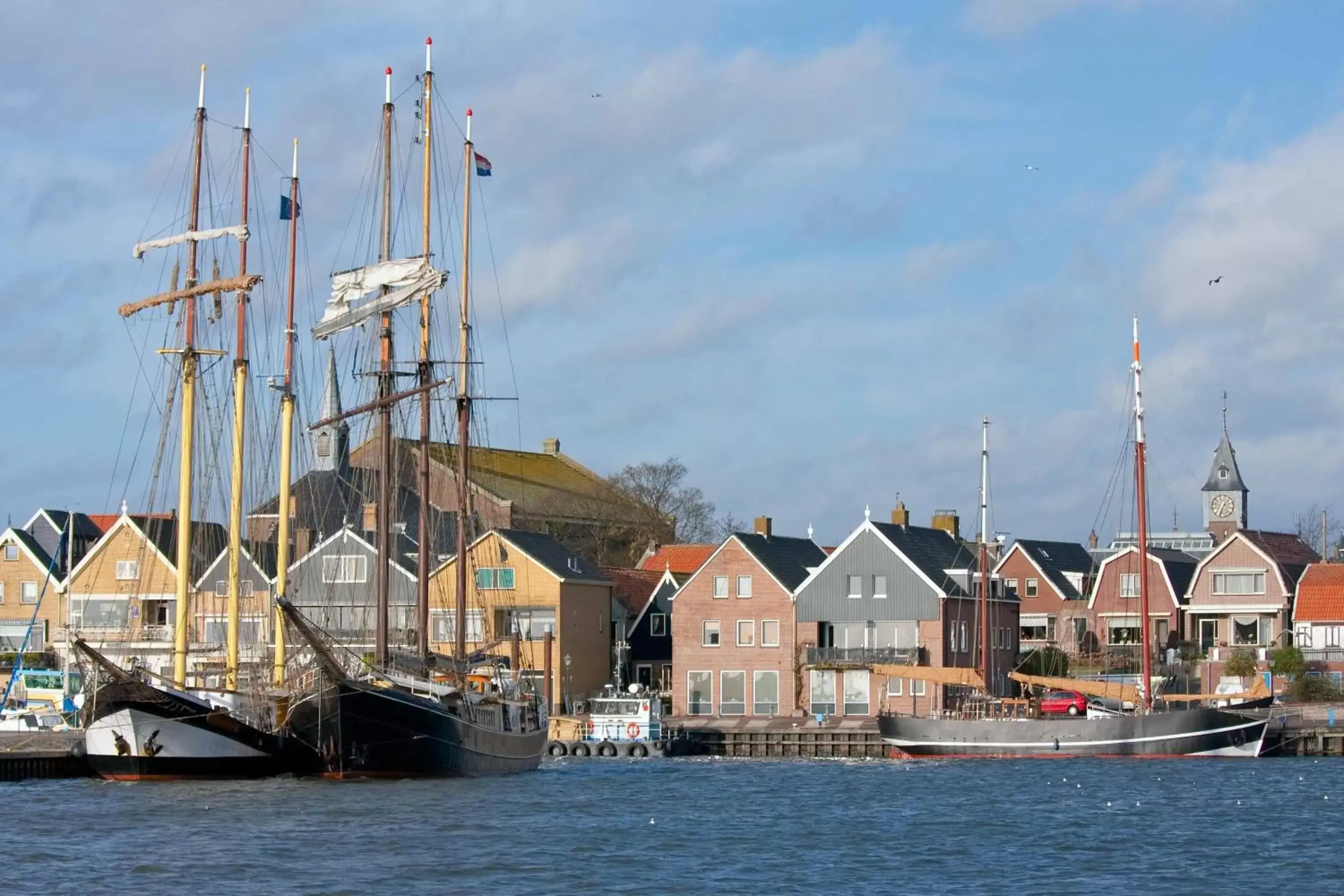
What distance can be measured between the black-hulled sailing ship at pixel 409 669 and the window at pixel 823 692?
2083 cm

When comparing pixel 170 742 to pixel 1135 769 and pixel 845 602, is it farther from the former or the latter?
pixel 845 602

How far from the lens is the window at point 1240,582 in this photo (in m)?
108

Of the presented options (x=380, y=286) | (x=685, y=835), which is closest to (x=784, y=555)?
(x=380, y=286)

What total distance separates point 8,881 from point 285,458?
107ft

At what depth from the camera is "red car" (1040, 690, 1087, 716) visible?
87438mm

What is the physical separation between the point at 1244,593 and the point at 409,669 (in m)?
59.1

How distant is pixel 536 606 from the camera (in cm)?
9819

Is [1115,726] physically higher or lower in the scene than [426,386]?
lower

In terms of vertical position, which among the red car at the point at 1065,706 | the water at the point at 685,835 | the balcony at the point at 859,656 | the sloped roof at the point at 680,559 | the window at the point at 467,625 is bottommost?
the water at the point at 685,835

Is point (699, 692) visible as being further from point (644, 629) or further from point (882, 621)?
point (882, 621)

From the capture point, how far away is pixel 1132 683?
91.5 meters

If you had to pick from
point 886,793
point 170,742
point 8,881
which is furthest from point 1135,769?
point 8,881

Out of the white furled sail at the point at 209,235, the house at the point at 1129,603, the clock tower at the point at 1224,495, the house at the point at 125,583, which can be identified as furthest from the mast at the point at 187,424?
the clock tower at the point at 1224,495

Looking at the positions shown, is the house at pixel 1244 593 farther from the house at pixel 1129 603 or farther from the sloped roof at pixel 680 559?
the sloped roof at pixel 680 559
